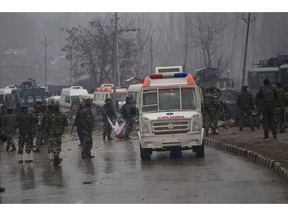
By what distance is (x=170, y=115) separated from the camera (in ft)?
71.8

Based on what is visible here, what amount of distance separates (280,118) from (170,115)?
8.20 meters

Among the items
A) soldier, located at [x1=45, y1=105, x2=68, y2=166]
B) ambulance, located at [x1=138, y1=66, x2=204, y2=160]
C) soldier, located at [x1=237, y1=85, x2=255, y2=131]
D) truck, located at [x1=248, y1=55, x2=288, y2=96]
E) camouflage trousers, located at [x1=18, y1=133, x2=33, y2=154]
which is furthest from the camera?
truck, located at [x1=248, y1=55, x2=288, y2=96]

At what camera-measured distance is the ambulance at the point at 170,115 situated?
71.6 feet

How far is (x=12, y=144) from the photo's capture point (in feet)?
98.4

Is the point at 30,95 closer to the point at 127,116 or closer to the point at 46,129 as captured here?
the point at 127,116

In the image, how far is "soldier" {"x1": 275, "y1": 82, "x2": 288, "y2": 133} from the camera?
27.8 meters

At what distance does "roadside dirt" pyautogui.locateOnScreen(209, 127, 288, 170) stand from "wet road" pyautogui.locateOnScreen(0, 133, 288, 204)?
633 mm

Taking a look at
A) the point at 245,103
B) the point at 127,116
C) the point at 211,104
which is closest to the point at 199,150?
the point at 211,104

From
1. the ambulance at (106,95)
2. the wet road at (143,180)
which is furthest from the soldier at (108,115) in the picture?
the ambulance at (106,95)

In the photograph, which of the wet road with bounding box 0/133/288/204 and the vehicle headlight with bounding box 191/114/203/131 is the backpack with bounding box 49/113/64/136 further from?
the vehicle headlight with bounding box 191/114/203/131

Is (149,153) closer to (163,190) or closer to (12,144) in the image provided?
(163,190)

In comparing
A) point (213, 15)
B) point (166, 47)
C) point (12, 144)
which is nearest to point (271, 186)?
point (12, 144)

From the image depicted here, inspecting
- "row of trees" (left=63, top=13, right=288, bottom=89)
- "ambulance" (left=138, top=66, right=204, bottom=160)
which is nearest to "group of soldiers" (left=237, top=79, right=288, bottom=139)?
"ambulance" (left=138, top=66, right=204, bottom=160)

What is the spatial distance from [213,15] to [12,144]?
318 ft
